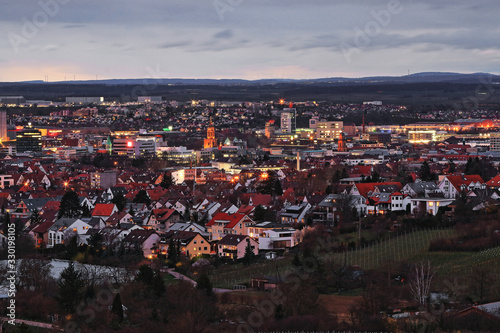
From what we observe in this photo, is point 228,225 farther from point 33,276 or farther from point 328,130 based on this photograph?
point 328,130

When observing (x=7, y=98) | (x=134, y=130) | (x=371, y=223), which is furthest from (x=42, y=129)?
(x=371, y=223)

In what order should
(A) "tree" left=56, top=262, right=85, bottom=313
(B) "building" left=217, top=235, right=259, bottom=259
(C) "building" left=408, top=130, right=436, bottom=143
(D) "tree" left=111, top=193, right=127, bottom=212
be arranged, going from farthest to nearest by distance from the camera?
(C) "building" left=408, top=130, right=436, bottom=143 < (D) "tree" left=111, top=193, right=127, bottom=212 < (B) "building" left=217, top=235, right=259, bottom=259 < (A) "tree" left=56, top=262, right=85, bottom=313

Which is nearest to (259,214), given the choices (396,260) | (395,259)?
(395,259)

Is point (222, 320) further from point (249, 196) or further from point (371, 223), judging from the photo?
point (249, 196)

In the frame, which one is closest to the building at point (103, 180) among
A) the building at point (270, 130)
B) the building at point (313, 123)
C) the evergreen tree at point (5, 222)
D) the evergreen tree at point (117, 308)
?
the evergreen tree at point (5, 222)

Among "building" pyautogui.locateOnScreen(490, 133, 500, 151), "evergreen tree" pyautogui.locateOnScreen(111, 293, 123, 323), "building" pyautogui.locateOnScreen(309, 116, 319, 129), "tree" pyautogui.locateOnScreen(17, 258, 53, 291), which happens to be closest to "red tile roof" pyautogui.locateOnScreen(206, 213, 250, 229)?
"tree" pyautogui.locateOnScreen(17, 258, 53, 291)

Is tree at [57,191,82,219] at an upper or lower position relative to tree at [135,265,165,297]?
lower

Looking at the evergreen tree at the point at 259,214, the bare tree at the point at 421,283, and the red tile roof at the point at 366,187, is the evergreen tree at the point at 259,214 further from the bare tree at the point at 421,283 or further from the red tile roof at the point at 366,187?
the bare tree at the point at 421,283

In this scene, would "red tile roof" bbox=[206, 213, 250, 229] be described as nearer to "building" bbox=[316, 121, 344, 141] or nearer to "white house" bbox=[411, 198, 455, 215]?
"white house" bbox=[411, 198, 455, 215]
